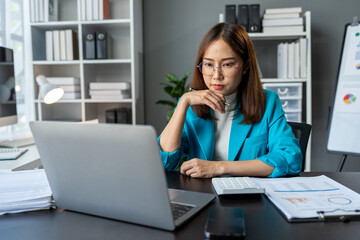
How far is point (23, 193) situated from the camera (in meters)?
0.79

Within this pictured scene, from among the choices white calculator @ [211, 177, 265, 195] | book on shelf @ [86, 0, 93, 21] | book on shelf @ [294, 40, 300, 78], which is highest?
book on shelf @ [86, 0, 93, 21]

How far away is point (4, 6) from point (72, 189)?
96.4 inches

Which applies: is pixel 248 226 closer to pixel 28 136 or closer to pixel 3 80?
pixel 3 80

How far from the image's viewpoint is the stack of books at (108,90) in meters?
2.73

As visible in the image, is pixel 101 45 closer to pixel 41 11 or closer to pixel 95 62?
pixel 95 62

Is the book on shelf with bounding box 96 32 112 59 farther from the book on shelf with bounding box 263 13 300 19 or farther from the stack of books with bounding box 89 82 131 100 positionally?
the book on shelf with bounding box 263 13 300 19

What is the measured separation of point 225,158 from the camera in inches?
52.1

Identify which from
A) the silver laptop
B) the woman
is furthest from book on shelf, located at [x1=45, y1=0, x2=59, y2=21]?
the silver laptop

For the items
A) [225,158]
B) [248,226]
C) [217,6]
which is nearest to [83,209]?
[248,226]

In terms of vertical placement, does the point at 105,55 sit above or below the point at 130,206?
above

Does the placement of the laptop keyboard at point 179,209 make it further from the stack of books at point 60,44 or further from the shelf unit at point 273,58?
the stack of books at point 60,44

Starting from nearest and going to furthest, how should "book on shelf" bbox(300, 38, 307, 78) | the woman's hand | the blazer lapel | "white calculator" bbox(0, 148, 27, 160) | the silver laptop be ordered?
1. the silver laptop
2. the woman's hand
3. the blazer lapel
4. "white calculator" bbox(0, 148, 27, 160)
5. "book on shelf" bbox(300, 38, 307, 78)

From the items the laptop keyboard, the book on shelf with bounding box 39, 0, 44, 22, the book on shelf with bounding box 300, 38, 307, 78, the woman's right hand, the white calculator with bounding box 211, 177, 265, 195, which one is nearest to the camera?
the laptop keyboard

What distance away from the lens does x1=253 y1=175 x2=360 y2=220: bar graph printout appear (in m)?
0.69
